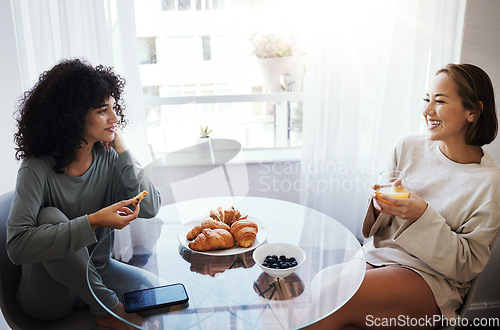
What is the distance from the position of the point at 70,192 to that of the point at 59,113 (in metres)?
0.27

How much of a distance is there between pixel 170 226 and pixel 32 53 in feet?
3.88

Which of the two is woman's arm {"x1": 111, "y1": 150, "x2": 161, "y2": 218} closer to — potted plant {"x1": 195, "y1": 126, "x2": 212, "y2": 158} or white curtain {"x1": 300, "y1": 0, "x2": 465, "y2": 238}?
potted plant {"x1": 195, "y1": 126, "x2": 212, "y2": 158}

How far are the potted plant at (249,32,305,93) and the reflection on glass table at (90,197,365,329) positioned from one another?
94 cm

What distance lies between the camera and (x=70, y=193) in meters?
1.42

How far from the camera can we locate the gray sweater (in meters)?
1.23

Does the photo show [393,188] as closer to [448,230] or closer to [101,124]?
[448,230]

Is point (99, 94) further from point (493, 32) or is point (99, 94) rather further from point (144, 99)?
point (493, 32)

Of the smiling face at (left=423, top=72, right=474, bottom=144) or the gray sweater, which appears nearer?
the gray sweater

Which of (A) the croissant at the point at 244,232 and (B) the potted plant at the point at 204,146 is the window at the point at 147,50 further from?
(A) the croissant at the point at 244,232

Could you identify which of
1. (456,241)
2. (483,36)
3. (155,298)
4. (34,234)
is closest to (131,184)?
(34,234)

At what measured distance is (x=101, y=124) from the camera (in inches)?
56.9

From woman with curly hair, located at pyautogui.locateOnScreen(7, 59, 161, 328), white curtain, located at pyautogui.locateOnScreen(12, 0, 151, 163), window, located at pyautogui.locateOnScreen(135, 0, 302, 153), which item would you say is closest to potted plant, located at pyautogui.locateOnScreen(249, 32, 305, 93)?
window, located at pyautogui.locateOnScreen(135, 0, 302, 153)

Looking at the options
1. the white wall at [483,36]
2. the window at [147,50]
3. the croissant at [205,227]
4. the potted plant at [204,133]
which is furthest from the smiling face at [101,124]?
the white wall at [483,36]

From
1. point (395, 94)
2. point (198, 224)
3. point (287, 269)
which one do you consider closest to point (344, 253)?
point (287, 269)
